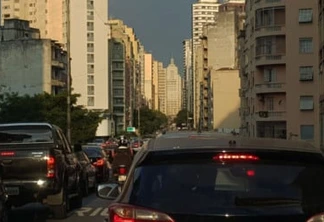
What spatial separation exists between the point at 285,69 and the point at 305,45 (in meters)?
3.31

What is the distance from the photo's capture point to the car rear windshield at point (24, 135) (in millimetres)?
14438

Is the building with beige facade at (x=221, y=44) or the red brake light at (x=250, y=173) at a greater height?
the building with beige facade at (x=221, y=44)

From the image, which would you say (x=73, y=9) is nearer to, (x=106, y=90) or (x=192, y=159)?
(x=106, y=90)

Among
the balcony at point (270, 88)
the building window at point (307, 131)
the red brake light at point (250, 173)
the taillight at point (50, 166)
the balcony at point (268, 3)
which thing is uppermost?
the balcony at point (268, 3)

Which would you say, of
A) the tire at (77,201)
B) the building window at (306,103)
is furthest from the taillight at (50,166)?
the building window at (306,103)

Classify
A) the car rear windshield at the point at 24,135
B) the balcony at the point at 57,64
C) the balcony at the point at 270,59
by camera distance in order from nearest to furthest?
the car rear windshield at the point at 24,135, the balcony at the point at 270,59, the balcony at the point at 57,64

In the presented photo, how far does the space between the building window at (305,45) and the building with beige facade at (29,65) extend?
3714cm

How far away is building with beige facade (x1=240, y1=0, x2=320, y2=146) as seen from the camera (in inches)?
2859

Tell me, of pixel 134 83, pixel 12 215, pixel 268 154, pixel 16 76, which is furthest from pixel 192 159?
pixel 134 83

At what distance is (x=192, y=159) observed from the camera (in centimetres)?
537

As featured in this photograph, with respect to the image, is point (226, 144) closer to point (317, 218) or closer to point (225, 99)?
point (317, 218)

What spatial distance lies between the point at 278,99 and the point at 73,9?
259 ft

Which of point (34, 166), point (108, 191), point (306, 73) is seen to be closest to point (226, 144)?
point (108, 191)

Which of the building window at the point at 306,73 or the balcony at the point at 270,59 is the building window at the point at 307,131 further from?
the balcony at the point at 270,59
